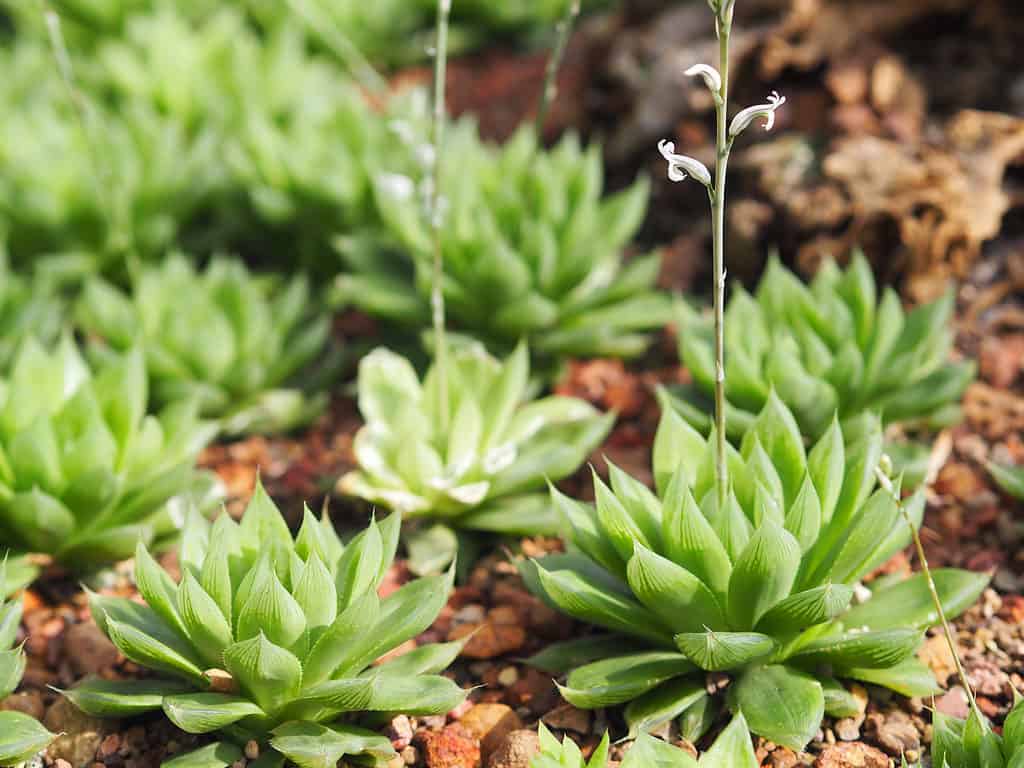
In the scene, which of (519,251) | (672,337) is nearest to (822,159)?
(672,337)

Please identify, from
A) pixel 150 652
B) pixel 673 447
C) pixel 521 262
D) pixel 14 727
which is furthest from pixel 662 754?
pixel 521 262

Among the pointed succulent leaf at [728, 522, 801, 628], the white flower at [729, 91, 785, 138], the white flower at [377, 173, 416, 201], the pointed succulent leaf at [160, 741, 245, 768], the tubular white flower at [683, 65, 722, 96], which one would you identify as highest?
the tubular white flower at [683, 65, 722, 96]

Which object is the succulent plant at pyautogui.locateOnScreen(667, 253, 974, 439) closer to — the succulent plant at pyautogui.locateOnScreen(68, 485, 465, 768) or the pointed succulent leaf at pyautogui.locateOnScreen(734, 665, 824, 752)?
the pointed succulent leaf at pyautogui.locateOnScreen(734, 665, 824, 752)

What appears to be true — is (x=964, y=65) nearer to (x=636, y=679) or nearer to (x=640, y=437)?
(x=640, y=437)

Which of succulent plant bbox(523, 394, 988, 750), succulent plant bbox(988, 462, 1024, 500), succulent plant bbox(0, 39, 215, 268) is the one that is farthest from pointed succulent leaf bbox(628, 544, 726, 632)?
succulent plant bbox(0, 39, 215, 268)

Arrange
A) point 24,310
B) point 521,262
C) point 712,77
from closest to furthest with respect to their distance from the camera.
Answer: point 712,77 < point 521,262 < point 24,310

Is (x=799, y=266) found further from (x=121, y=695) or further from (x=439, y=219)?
(x=121, y=695)
